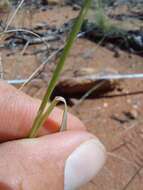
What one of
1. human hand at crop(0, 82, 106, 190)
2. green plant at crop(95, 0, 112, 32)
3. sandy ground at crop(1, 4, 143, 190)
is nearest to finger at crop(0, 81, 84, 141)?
human hand at crop(0, 82, 106, 190)

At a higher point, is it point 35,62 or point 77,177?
point 77,177

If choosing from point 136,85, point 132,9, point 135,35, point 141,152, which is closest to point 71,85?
point 136,85

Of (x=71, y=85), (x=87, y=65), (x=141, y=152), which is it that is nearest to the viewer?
(x=141, y=152)

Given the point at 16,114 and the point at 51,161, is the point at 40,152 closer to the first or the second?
the point at 51,161

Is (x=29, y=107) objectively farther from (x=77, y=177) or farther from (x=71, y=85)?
(x=71, y=85)

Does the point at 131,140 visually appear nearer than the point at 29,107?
No

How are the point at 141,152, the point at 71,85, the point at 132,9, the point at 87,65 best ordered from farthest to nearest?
1. the point at 132,9
2. the point at 87,65
3. the point at 71,85
4. the point at 141,152

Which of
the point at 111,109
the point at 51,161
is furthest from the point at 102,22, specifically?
the point at 51,161

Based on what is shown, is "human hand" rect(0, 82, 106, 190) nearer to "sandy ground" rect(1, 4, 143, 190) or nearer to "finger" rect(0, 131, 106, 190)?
"finger" rect(0, 131, 106, 190)
